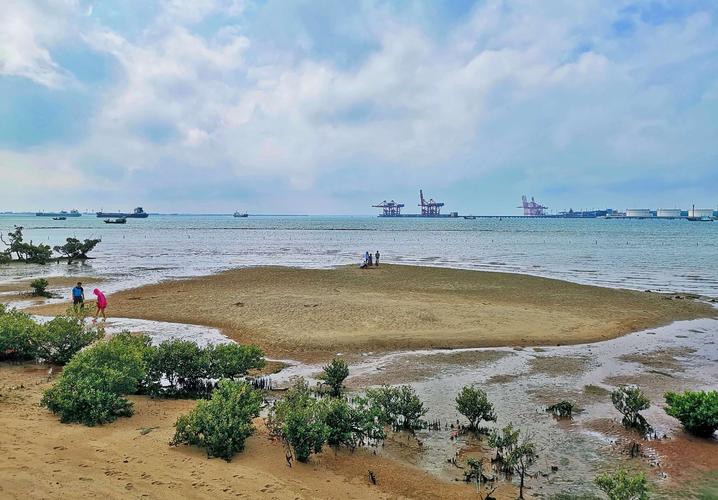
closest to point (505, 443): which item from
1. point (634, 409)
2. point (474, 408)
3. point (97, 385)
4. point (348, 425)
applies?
point (474, 408)

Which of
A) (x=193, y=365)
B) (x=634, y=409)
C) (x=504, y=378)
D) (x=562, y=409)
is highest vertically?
(x=193, y=365)

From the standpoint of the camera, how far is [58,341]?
13.3 m

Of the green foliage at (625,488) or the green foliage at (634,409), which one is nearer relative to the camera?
the green foliage at (625,488)

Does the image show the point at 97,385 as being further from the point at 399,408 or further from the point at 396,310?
the point at 396,310

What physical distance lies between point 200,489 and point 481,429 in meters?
5.92

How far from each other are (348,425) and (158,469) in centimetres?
330

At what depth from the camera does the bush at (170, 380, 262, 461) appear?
8.05m

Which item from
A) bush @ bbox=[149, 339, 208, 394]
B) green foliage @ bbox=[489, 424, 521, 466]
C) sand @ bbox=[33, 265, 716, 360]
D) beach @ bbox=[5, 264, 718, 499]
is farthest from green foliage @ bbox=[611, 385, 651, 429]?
bush @ bbox=[149, 339, 208, 394]

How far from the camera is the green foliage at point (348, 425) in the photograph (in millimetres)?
8953

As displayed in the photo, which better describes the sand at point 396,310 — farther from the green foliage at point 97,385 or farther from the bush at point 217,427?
the bush at point 217,427

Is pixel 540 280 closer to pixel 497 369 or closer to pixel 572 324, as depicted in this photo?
pixel 572 324

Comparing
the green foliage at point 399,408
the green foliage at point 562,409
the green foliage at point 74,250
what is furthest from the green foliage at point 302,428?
the green foliage at point 74,250

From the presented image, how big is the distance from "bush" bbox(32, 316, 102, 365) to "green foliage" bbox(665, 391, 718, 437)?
46.7 feet

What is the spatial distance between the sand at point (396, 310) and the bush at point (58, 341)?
19.5 ft
